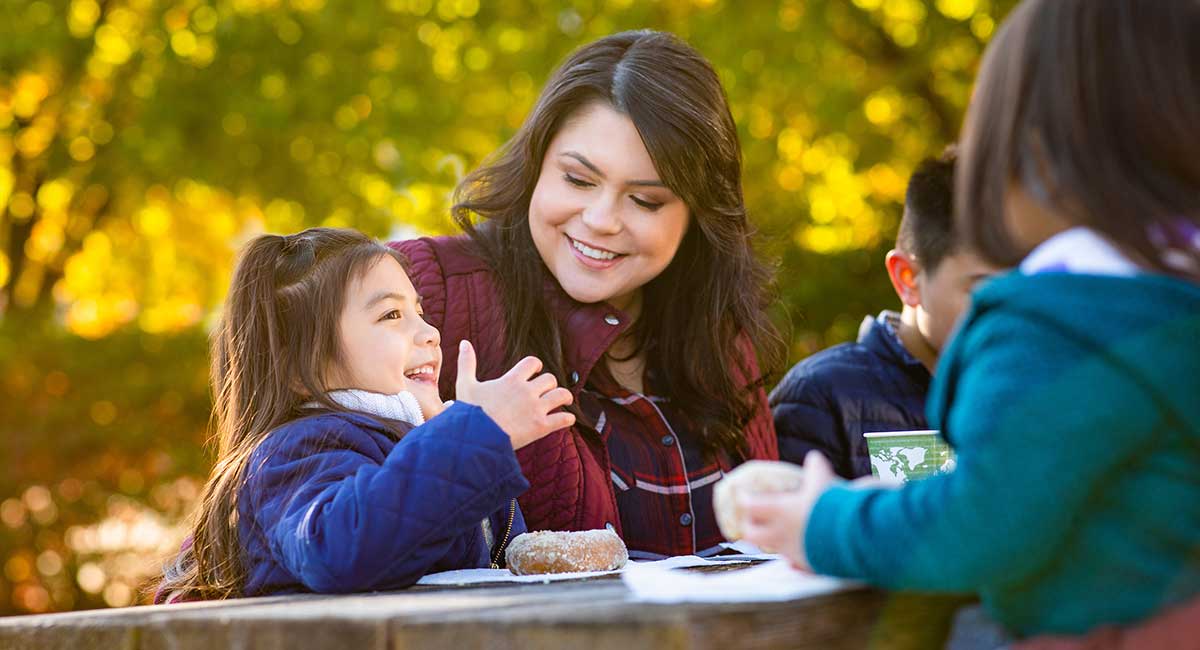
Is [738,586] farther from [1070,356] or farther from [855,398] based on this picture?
[855,398]

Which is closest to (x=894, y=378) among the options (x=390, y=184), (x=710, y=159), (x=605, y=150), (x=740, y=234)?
(x=740, y=234)

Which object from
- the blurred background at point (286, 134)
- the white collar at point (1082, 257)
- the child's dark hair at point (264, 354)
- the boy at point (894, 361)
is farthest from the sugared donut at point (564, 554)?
the blurred background at point (286, 134)

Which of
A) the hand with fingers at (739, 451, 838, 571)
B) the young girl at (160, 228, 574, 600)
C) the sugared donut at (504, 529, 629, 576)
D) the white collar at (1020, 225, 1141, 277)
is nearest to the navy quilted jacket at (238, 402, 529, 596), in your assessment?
the young girl at (160, 228, 574, 600)

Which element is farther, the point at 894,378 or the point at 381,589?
the point at 894,378

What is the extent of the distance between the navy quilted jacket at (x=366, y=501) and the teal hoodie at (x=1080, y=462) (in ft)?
2.63

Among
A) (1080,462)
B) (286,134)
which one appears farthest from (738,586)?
(286,134)

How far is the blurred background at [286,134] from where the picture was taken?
775cm

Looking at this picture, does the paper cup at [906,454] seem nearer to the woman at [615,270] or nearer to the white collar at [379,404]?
the woman at [615,270]

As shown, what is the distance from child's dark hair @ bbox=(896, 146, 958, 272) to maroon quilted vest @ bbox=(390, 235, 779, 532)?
24.9 inches

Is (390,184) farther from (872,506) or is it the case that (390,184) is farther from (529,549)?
(872,506)

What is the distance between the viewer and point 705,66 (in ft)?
11.4

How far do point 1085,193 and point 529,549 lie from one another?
3.74 feet

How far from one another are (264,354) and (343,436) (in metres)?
0.33

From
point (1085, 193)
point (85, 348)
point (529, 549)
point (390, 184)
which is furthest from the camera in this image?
point (390, 184)
